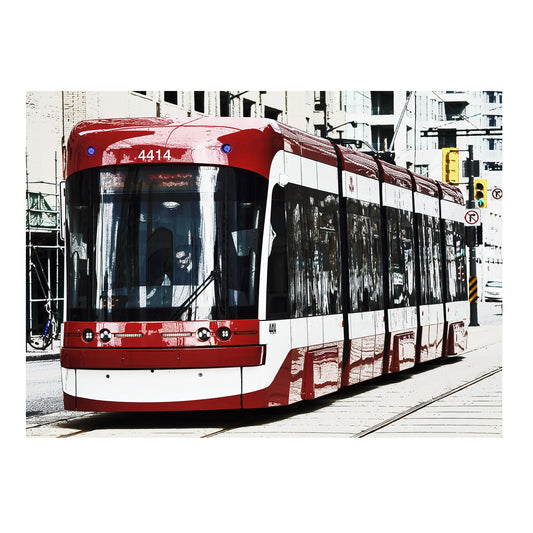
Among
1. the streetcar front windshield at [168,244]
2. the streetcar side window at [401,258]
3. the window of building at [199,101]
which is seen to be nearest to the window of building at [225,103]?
the window of building at [199,101]

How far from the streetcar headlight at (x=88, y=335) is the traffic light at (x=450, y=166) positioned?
18.0 m

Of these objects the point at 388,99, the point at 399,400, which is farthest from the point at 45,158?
the point at 388,99

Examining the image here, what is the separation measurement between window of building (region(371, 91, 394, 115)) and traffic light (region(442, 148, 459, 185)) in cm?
3033

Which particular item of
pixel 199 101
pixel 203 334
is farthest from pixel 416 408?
pixel 199 101

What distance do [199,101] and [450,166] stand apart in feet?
31.0

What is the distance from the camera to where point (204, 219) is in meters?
13.4

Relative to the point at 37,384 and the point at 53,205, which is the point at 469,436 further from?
the point at 53,205

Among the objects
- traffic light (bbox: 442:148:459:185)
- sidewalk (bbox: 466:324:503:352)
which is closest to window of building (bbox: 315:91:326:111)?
sidewalk (bbox: 466:324:503:352)

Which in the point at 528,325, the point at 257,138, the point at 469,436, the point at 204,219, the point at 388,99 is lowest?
the point at 469,436

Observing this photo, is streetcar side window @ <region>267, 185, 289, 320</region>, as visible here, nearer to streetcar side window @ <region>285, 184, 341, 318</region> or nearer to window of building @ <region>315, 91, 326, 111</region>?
streetcar side window @ <region>285, 184, 341, 318</region>

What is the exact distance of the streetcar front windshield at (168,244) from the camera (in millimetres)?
13352

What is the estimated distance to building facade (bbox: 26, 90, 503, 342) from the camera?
29031 millimetres

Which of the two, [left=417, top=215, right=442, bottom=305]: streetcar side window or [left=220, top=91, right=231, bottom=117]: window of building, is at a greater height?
[left=220, top=91, right=231, bottom=117]: window of building

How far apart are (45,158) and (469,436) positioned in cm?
1873
